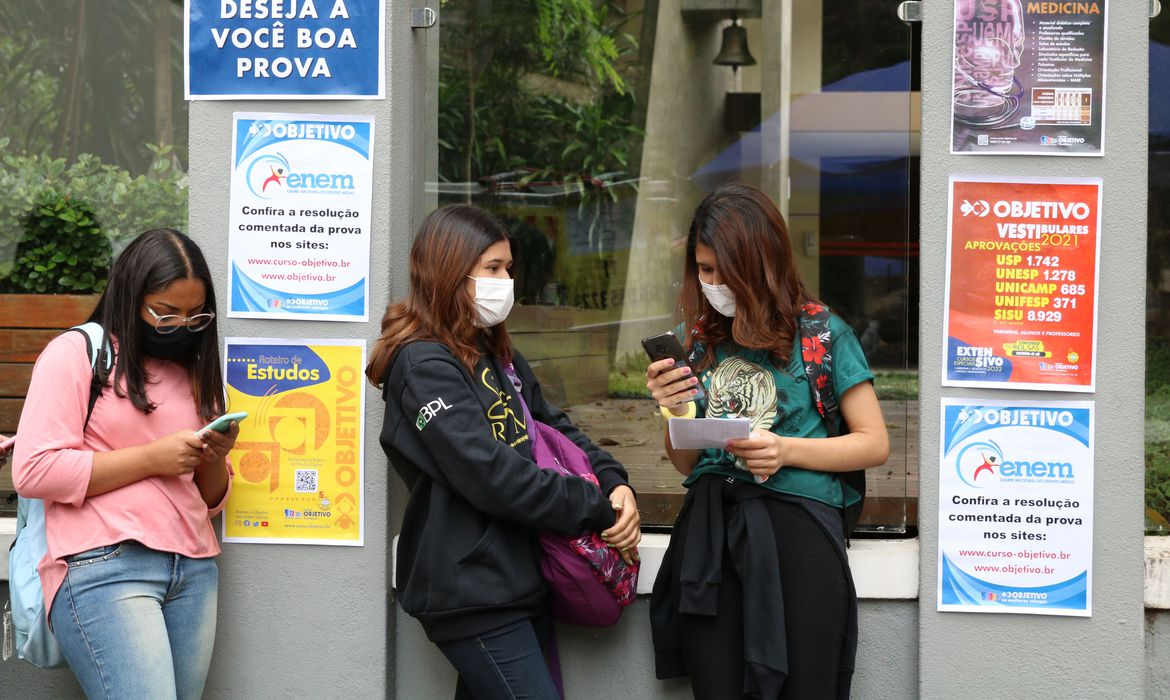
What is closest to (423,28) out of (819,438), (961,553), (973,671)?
(819,438)

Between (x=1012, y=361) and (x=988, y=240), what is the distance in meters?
0.38

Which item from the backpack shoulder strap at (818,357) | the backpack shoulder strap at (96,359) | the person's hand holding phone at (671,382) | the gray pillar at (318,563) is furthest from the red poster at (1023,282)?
the backpack shoulder strap at (96,359)

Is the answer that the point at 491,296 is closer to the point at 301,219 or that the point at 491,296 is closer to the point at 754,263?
the point at 754,263

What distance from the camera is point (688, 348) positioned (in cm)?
354

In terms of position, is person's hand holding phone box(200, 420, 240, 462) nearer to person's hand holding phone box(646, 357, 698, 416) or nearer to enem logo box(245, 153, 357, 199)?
enem logo box(245, 153, 357, 199)

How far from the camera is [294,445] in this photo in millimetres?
3967

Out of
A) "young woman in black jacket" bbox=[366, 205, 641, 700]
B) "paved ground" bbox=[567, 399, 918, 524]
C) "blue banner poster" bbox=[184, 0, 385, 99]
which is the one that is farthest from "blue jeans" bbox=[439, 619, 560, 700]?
"blue banner poster" bbox=[184, 0, 385, 99]

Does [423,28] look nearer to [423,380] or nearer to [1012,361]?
[423,380]

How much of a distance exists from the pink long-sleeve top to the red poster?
2.34 m

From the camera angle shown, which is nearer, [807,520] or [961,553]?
[807,520]

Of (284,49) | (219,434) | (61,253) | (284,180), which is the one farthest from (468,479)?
(61,253)

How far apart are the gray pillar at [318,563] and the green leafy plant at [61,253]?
1007 mm

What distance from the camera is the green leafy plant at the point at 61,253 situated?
477cm

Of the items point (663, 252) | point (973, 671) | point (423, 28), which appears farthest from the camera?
point (663, 252)
